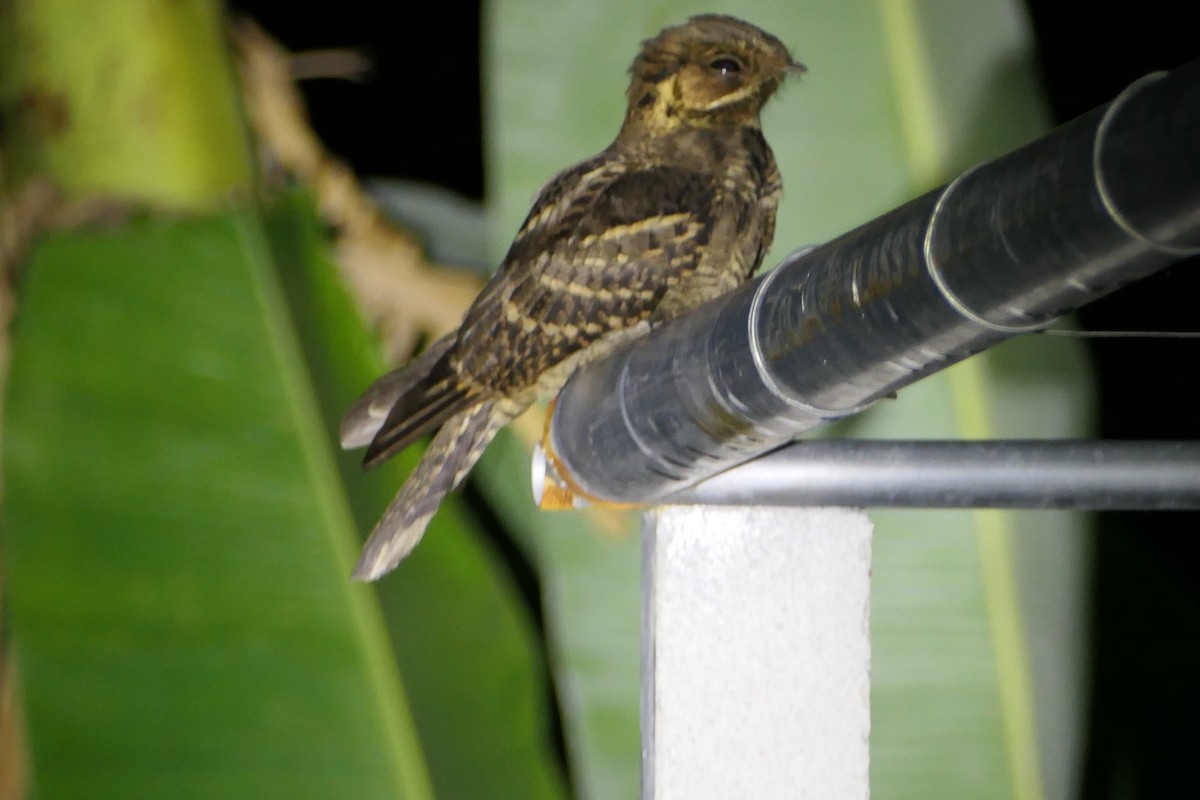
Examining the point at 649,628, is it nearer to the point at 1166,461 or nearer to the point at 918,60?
the point at 1166,461

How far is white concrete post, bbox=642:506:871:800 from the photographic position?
73cm

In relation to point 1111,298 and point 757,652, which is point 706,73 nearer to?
point 757,652

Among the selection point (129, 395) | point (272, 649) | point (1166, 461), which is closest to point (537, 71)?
point (129, 395)

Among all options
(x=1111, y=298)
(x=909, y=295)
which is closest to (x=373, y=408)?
(x=909, y=295)

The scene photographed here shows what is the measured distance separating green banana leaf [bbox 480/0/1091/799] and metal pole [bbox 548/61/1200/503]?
1.74ft

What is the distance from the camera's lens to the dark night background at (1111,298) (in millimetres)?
1440

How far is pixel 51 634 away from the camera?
1.23 metres

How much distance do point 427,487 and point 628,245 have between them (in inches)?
12.0

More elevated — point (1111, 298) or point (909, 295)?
point (909, 295)

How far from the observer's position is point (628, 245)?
3.66 ft

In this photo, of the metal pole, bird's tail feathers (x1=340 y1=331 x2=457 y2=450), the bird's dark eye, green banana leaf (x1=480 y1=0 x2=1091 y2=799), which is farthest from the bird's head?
the metal pole

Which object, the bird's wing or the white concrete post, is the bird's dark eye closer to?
the bird's wing

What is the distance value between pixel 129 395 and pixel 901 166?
0.84 metres

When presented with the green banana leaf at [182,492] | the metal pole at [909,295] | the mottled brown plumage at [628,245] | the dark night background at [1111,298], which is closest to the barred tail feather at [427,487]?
the mottled brown plumage at [628,245]
